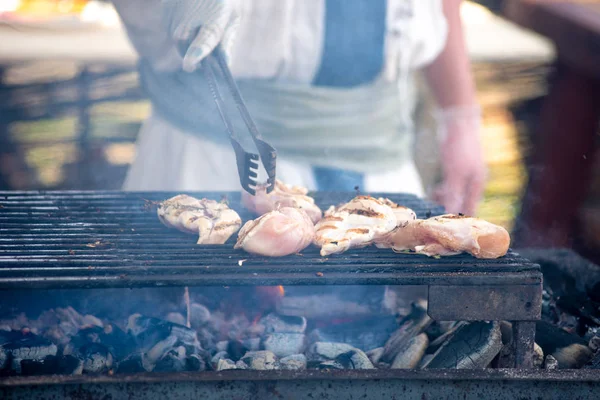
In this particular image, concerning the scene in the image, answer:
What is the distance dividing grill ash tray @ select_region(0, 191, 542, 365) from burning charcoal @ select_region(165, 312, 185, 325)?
0.53m

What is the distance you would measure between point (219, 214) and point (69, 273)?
2.18ft

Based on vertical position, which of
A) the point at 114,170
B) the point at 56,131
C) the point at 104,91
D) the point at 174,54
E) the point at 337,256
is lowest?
the point at 114,170

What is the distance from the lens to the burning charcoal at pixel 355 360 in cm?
242

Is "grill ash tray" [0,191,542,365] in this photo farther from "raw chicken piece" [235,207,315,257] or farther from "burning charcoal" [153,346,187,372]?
"burning charcoal" [153,346,187,372]

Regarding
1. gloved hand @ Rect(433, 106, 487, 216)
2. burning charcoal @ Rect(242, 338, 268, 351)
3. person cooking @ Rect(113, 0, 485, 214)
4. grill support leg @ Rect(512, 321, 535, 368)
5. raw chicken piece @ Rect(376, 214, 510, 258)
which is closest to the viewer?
grill support leg @ Rect(512, 321, 535, 368)

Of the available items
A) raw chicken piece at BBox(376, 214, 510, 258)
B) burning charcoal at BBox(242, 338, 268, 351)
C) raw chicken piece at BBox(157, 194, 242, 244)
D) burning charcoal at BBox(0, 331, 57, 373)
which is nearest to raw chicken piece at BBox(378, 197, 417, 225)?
raw chicken piece at BBox(376, 214, 510, 258)

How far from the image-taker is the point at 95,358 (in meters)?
2.36

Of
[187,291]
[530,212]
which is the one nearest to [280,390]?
[187,291]

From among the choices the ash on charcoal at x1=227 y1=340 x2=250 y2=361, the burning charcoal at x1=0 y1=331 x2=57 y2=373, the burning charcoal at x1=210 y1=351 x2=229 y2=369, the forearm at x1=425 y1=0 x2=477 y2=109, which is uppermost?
the forearm at x1=425 y1=0 x2=477 y2=109

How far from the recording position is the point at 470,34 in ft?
22.1

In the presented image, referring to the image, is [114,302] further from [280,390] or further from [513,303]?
[513,303]

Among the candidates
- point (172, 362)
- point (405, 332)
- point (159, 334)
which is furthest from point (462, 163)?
point (172, 362)

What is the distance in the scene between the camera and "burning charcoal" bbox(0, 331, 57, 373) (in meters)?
2.32

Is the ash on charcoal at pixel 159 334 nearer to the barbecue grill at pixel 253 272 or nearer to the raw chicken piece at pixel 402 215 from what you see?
the barbecue grill at pixel 253 272
